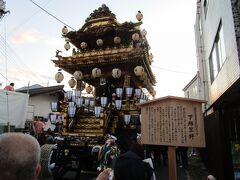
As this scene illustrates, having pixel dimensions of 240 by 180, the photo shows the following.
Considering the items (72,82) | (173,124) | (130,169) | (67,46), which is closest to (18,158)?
(130,169)

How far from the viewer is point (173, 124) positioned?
523cm

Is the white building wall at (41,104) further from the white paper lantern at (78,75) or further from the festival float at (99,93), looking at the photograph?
the white paper lantern at (78,75)

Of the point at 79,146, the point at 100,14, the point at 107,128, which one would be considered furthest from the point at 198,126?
the point at 100,14

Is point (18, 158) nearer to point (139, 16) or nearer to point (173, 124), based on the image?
point (173, 124)

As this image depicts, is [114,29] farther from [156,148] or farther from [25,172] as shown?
[25,172]

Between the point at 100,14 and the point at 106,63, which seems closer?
the point at 106,63

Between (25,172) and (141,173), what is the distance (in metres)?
2.04

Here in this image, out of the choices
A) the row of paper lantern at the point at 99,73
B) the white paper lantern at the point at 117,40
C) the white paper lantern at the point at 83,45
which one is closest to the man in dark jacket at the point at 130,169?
the row of paper lantern at the point at 99,73

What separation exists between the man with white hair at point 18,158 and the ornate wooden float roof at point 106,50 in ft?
39.9

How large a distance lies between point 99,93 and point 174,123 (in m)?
12.3

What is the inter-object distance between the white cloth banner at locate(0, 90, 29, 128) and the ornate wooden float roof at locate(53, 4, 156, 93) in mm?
4907

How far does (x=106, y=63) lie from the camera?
14.8 m

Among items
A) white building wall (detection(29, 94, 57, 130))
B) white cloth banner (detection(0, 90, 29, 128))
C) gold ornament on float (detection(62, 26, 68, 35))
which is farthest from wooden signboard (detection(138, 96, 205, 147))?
white building wall (detection(29, 94, 57, 130))

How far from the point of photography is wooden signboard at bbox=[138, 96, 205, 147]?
502 centimetres
